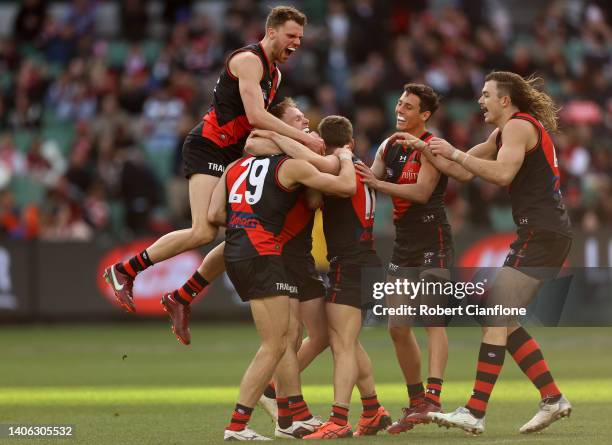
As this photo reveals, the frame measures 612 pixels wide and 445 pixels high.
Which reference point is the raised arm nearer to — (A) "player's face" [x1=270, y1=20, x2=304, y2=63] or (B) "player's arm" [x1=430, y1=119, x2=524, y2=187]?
(B) "player's arm" [x1=430, y1=119, x2=524, y2=187]

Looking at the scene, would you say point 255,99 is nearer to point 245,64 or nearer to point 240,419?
point 245,64

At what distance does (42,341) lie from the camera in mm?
19391

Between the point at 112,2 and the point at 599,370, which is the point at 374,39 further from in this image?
the point at 599,370

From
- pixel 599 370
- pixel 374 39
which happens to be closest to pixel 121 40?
pixel 374 39

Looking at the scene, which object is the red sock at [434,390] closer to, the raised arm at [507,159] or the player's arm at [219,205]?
the raised arm at [507,159]

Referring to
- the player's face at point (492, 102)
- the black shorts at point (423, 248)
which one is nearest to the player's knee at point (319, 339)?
the black shorts at point (423, 248)

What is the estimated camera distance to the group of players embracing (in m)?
9.70

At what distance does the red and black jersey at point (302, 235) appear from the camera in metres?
10.2

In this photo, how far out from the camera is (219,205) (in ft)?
34.1

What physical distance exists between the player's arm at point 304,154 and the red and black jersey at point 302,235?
0.37 metres

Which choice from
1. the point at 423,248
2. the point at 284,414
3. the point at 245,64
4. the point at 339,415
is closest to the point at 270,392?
the point at 284,414

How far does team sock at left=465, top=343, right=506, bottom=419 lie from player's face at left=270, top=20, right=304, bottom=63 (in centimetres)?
281

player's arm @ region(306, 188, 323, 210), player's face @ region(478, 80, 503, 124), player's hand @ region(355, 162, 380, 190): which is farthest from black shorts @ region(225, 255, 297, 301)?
player's face @ region(478, 80, 503, 124)

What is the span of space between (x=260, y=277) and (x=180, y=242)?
1700mm
